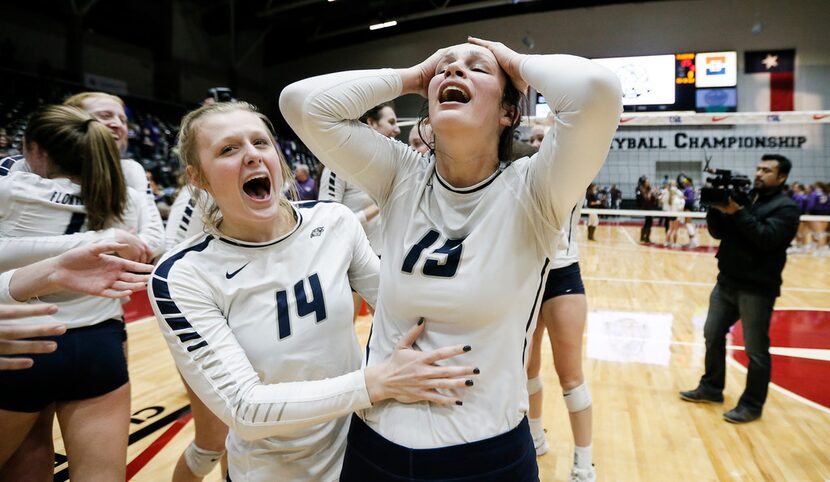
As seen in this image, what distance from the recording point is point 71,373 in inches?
70.8

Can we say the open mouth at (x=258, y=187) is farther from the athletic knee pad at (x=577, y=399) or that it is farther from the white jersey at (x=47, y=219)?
the athletic knee pad at (x=577, y=399)

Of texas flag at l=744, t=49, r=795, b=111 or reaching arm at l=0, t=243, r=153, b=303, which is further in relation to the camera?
texas flag at l=744, t=49, r=795, b=111

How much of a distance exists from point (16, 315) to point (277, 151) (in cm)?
78

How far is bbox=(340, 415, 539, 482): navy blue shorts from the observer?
3.85 feet

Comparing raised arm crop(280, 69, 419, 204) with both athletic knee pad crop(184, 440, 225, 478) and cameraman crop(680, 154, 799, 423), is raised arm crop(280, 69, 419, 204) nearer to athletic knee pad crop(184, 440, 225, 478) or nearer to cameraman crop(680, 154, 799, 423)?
athletic knee pad crop(184, 440, 225, 478)

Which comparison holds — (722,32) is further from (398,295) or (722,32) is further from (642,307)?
(398,295)

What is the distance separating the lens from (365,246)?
5.69 ft

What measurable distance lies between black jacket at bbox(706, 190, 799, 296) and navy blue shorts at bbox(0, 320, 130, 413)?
355cm

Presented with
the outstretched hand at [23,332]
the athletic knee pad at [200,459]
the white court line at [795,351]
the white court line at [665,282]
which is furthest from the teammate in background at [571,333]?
the white court line at [665,282]

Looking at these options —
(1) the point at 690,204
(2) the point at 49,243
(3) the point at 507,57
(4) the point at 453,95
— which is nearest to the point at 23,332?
(2) the point at 49,243

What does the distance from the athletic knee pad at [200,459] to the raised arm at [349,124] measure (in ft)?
4.47

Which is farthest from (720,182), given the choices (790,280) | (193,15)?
(193,15)

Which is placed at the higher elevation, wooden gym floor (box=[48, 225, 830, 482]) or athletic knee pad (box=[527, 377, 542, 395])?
athletic knee pad (box=[527, 377, 542, 395])

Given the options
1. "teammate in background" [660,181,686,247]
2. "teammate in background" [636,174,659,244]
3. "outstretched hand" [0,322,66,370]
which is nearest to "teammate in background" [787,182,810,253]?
"teammate in background" [660,181,686,247]
